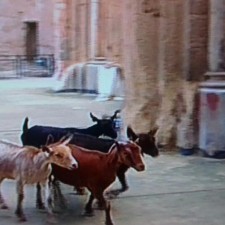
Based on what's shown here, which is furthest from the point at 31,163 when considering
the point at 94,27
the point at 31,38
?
the point at 31,38

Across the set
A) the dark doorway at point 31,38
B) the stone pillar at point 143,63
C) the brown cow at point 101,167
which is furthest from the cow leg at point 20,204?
the dark doorway at point 31,38

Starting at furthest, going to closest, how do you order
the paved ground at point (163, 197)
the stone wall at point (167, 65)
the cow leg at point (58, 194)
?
the stone wall at point (167, 65) → the cow leg at point (58, 194) → the paved ground at point (163, 197)

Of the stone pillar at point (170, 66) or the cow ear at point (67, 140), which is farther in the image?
the stone pillar at point (170, 66)

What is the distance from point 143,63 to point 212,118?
98 cm

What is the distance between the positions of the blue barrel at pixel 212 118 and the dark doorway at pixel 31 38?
707 inches

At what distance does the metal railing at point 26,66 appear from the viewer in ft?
71.4

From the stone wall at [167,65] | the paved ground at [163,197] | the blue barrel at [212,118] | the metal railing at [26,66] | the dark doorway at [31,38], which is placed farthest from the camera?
the dark doorway at [31,38]

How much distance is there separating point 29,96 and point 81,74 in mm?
1299

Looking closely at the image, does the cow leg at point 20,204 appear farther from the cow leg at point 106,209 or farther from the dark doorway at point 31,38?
the dark doorway at point 31,38

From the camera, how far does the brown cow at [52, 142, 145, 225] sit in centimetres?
436

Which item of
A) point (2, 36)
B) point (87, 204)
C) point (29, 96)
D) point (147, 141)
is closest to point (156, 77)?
point (147, 141)

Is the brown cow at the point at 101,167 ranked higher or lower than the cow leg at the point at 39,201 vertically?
higher

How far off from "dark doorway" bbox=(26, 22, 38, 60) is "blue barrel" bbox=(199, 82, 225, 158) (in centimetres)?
1797

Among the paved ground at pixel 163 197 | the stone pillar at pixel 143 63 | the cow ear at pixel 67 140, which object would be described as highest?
the stone pillar at pixel 143 63
